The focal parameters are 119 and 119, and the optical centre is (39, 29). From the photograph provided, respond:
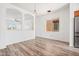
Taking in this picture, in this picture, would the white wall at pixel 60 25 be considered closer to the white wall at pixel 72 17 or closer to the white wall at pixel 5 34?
the white wall at pixel 72 17

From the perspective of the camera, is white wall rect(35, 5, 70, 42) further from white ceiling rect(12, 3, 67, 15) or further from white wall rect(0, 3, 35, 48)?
white wall rect(0, 3, 35, 48)

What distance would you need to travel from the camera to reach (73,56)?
2967mm

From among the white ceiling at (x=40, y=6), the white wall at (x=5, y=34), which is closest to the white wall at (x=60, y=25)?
the white ceiling at (x=40, y=6)

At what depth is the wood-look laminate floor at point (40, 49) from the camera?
3012 mm

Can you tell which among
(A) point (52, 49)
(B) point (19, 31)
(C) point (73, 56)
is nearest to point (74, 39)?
(C) point (73, 56)

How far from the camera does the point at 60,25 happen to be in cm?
313

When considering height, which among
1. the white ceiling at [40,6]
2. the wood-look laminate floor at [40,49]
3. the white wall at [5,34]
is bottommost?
the wood-look laminate floor at [40,49]

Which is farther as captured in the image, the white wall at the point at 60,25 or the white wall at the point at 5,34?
the white wall at the point at 60,25

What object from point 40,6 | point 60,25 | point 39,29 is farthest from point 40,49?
point 40,6

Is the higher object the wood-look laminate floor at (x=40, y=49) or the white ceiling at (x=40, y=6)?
the white ceiling at (x=40, y=6)

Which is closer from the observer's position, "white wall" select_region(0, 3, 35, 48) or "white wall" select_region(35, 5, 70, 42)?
"white wall" select_region(0, 3, 35, 48)

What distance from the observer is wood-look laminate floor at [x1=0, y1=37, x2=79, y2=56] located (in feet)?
9.88

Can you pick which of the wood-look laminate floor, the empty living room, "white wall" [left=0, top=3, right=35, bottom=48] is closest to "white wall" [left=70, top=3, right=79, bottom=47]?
the empty living room

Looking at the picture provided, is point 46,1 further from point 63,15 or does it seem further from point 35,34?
point 35,34
